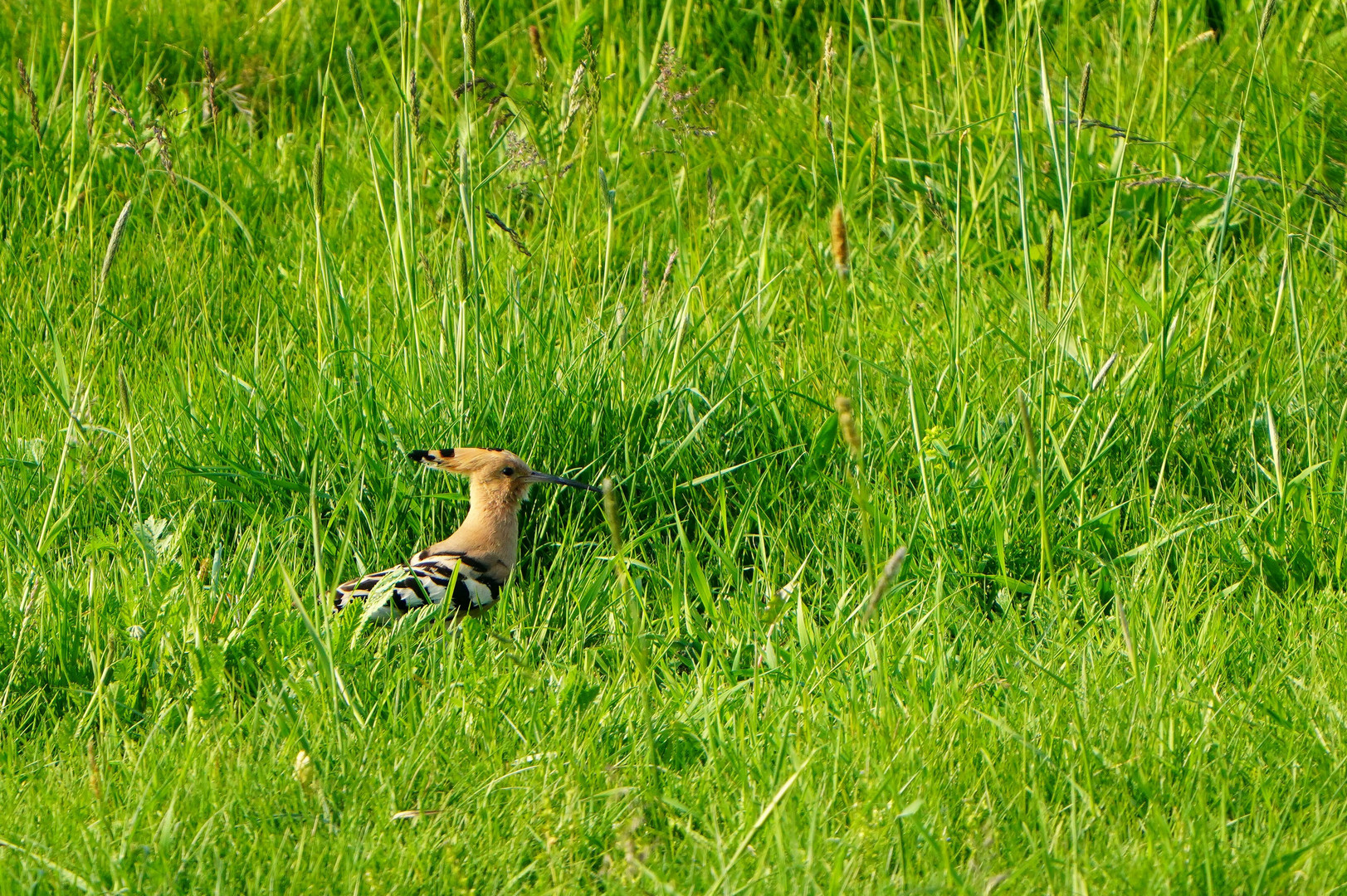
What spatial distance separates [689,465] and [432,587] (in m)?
0.83

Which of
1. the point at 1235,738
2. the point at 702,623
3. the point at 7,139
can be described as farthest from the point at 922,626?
the point at 7,139

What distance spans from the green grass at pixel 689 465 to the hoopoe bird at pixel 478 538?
0.09 metres

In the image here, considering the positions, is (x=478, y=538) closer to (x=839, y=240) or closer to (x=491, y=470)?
(x=491, y=470)

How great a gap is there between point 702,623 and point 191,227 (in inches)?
96.9

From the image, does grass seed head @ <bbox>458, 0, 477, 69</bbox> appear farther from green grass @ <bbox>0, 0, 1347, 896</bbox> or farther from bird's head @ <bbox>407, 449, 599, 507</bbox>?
bird's head @ <bbox>407, 449, 599, 507</bbox>

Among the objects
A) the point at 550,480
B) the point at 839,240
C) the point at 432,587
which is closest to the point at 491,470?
the point at 550,480

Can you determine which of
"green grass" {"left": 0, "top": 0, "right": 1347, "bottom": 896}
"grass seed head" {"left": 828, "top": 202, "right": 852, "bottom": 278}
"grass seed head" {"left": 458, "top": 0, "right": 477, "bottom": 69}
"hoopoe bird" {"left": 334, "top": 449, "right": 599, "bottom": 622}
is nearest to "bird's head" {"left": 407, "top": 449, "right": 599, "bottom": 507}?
"hoopoe bird" {"left": 334, "top": 449, "right": 599, "bottom": 622}

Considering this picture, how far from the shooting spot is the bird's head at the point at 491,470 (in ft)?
10.5

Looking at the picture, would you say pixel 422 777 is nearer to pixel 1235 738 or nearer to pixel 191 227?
pixel 1235 738

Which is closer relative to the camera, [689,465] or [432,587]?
[432,587]

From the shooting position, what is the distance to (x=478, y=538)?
10.3 ft

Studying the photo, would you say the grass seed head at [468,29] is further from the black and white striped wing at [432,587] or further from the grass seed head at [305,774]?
the grass seed head at [305,774]

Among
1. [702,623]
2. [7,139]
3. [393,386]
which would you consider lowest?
[702,623]

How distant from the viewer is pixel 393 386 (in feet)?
11.3
